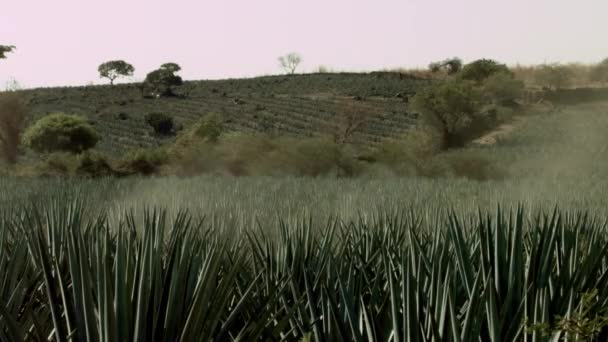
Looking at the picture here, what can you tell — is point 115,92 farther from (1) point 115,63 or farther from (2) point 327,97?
(2) point 327,97

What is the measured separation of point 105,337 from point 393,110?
56414mm

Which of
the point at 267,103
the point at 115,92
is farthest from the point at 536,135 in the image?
the point at 115,92

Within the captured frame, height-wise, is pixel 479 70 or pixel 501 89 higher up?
pixel 479 70

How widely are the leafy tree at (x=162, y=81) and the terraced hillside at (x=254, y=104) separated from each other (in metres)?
1.01

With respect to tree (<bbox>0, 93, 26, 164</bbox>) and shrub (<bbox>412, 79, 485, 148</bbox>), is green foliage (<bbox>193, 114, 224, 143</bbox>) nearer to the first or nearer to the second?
tree (<bbox>0, 93, 26, 164</bbox>)

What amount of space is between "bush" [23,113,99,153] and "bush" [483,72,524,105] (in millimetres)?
25341

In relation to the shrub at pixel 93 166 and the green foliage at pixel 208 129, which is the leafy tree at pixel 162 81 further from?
the shrub at pixel 93 166

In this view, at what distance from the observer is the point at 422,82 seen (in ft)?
241

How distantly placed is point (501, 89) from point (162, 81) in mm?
29743

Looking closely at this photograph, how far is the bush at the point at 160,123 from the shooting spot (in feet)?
178

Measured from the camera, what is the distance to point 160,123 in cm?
5444

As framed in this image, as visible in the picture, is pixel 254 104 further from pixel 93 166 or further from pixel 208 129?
pixel 93 166

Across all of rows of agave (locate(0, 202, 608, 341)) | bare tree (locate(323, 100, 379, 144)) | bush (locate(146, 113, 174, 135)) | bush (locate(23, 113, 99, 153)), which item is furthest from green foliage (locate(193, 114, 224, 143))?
rows of agave (locate(0, 202, 608, 341))

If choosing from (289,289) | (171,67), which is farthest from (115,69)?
(289,289)
